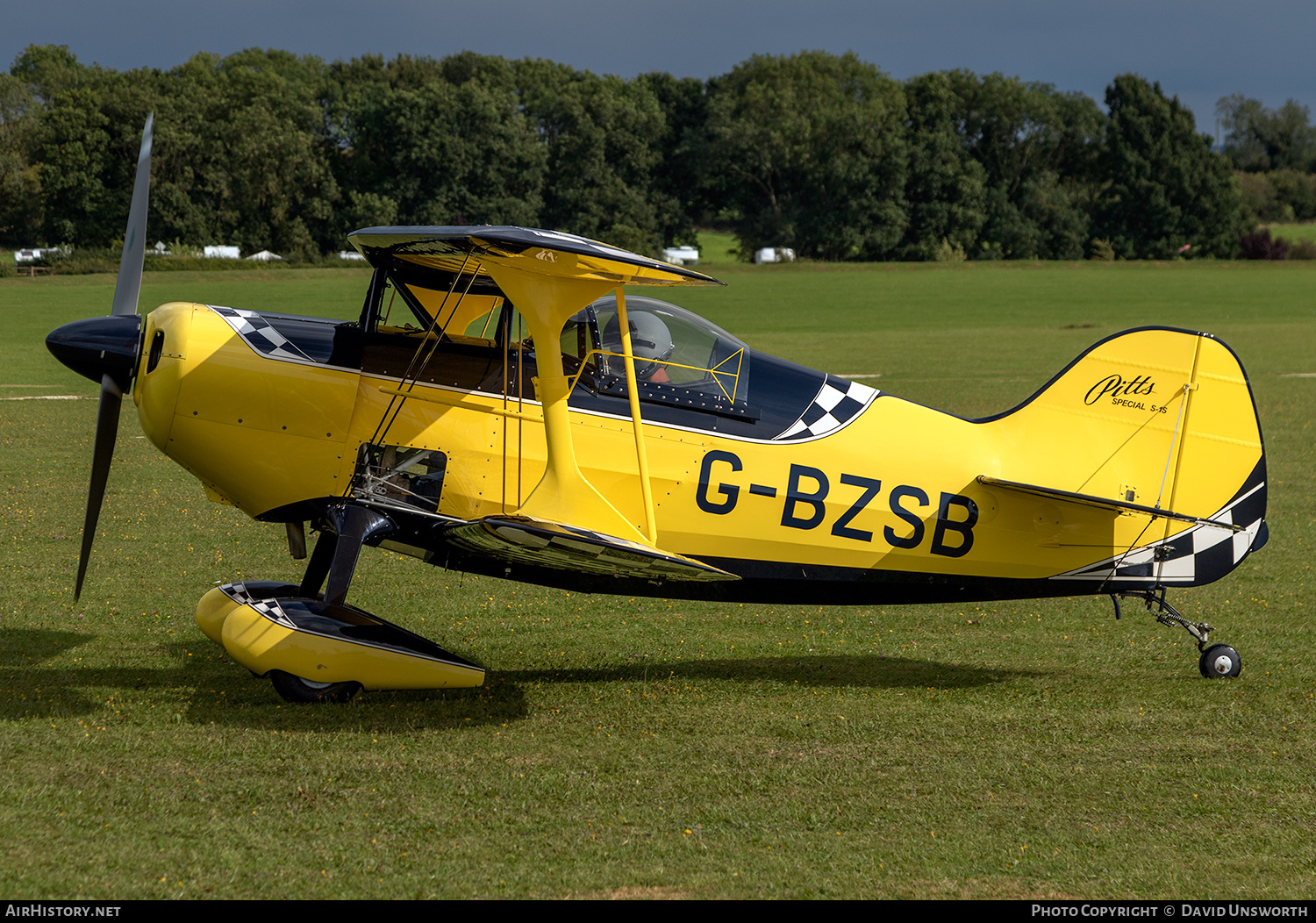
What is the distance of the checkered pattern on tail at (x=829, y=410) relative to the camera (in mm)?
7215

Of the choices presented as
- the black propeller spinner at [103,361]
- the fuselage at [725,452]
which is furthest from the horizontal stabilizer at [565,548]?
the black propeller spinner at [103,361]

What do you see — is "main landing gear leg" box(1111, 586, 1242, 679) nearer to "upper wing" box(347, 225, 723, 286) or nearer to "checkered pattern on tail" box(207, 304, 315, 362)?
"upper wing" box(347, 225, 723, 286)

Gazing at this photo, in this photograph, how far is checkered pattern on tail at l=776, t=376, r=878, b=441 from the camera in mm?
7215

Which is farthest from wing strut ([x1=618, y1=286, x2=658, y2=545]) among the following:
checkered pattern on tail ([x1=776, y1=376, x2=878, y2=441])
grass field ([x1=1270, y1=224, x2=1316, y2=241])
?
grass field ([x1=1270, y1=224, x2=1316, y2=241])

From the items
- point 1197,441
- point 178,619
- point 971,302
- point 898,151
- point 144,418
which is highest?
point 898,151

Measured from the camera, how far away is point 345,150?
7938 cm

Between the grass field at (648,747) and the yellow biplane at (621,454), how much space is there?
64cm

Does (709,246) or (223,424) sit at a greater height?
(709,246)

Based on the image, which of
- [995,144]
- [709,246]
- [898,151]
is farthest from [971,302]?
[995,144]

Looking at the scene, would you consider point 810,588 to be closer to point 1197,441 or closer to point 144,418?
point 1197,441

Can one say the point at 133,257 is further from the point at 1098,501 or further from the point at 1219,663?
the point at 1219,663

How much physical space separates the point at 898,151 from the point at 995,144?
1874 centimetres

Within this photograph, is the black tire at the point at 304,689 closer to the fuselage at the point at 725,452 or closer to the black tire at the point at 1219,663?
the fuselage at the point at 725,452

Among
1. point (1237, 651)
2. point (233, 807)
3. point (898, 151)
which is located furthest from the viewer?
point (898, 151)
